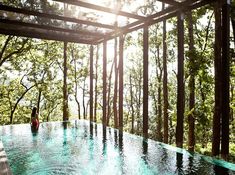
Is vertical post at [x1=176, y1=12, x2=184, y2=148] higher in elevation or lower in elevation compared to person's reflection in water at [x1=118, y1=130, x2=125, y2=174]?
higher

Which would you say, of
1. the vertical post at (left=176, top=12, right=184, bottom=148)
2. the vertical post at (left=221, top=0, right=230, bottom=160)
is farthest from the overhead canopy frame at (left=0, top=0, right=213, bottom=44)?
the vertical post at (left=221, top=0, right=230, bottom=160)

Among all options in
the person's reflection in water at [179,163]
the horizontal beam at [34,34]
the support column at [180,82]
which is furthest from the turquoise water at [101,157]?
the horizontal beam at [34,34]

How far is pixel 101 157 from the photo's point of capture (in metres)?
7.43

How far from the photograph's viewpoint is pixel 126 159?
7152 mm

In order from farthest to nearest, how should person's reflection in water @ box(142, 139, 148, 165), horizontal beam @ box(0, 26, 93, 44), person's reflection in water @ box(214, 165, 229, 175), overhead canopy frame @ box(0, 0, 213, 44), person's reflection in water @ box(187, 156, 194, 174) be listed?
horizontal beam @ box(0, 26, 93, 44) < overhead canopy frame @ box(0, 0, 213, 44) < person's reflection in water @ box(142, 139, 148, 165) < person's reflection in water @ box(187, 156, 194, 174) < person's reflection in water @ box(214, 165, 229, 175)

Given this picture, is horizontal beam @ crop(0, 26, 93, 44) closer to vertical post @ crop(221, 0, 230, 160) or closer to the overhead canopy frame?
the overhead canopy frame

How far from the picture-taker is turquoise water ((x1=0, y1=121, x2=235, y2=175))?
6176mm

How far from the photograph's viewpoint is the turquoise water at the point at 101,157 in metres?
6.18

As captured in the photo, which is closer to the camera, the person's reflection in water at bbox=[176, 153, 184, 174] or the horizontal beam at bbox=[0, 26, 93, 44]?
the person's reflection in water at bbox=[176, 153, 184, 174]

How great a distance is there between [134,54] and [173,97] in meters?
7.93

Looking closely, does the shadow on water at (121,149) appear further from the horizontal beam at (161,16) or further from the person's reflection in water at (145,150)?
the horizontal beam at (161,16)

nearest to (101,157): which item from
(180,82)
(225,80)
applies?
(180,82)

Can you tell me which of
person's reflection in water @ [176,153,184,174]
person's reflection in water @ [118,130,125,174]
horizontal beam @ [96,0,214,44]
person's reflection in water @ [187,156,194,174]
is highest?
horizontal beam @ [96,0,214,44]

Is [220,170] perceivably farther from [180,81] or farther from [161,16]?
[161,16]
